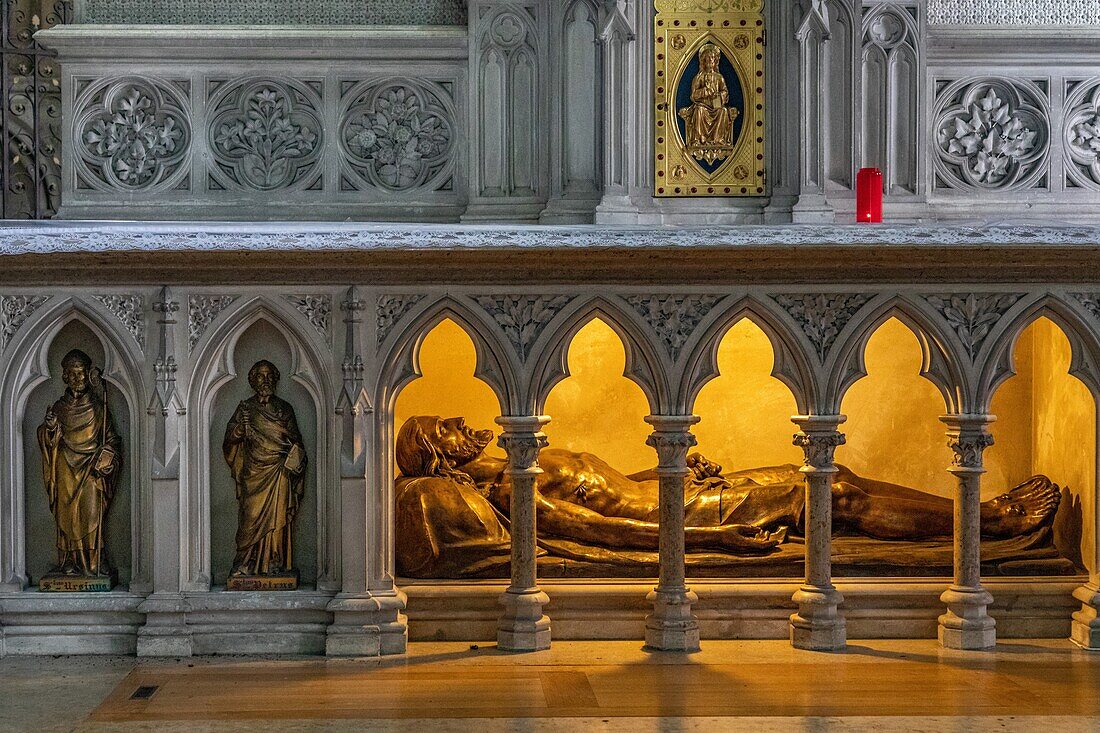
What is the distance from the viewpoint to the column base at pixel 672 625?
27.6 ft

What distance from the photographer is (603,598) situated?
8.74m

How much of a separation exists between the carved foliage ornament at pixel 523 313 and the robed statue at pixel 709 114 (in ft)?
4.58

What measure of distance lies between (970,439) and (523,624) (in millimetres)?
2808

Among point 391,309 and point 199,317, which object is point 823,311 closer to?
point 391,309

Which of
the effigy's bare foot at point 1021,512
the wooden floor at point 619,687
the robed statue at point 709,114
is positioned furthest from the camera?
the effigy's bare foot at point 1021,512

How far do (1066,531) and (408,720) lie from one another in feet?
15.2

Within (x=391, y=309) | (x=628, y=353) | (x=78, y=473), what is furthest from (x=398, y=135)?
(x=78, y=473)

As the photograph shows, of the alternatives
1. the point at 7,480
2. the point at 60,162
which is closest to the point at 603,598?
the point at 7,480

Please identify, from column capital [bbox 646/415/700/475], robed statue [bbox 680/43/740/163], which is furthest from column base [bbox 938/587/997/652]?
robed statue [bbox 680/43/740/163]

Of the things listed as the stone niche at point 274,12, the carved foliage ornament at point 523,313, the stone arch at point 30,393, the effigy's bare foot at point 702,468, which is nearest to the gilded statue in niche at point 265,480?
the stone arch at point 30,393

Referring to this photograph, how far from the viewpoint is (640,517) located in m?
9.18

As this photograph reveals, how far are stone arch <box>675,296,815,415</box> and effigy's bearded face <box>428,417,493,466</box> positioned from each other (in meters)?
1.55

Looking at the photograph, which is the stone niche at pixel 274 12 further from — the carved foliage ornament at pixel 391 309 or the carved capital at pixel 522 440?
the carved capital at pixel 522 440

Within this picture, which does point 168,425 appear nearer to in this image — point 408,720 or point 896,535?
point 408,720
